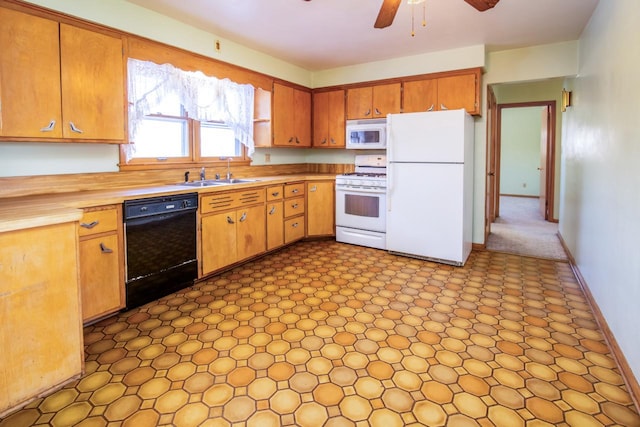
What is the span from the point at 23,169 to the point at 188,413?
2.17m

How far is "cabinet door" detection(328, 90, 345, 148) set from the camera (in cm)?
514

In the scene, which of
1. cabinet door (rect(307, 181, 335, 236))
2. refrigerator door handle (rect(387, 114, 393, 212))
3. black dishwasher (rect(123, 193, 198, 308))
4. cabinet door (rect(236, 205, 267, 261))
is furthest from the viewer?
cabinet door (rect(307, 181, 335, 236))

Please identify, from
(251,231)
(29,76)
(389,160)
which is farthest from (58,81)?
(389,160)

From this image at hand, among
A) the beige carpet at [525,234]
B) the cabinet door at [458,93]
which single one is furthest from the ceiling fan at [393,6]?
the beige carpet at [525,234]

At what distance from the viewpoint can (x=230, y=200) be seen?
3580 millimetres

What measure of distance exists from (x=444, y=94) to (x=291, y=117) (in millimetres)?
1985

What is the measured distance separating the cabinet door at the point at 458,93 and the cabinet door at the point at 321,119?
162 centimetres

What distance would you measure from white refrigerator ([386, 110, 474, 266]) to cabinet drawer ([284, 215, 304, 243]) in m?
1.16

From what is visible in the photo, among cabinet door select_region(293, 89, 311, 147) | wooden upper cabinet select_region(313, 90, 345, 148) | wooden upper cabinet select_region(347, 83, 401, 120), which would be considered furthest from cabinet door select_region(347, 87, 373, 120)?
cabinet door select_region(293, 89, 311, 147)

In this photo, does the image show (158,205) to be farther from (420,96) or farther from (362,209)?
(420,96)

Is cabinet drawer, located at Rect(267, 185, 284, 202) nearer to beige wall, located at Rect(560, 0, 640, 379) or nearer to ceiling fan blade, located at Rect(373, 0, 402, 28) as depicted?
ceiling fan blade, located at Rect(373, 0, 402, 28)

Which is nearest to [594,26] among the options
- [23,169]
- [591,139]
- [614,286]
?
[591,139]

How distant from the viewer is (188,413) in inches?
65.3

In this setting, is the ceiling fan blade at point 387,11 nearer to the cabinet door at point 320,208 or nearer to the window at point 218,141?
the window at point 218,141
